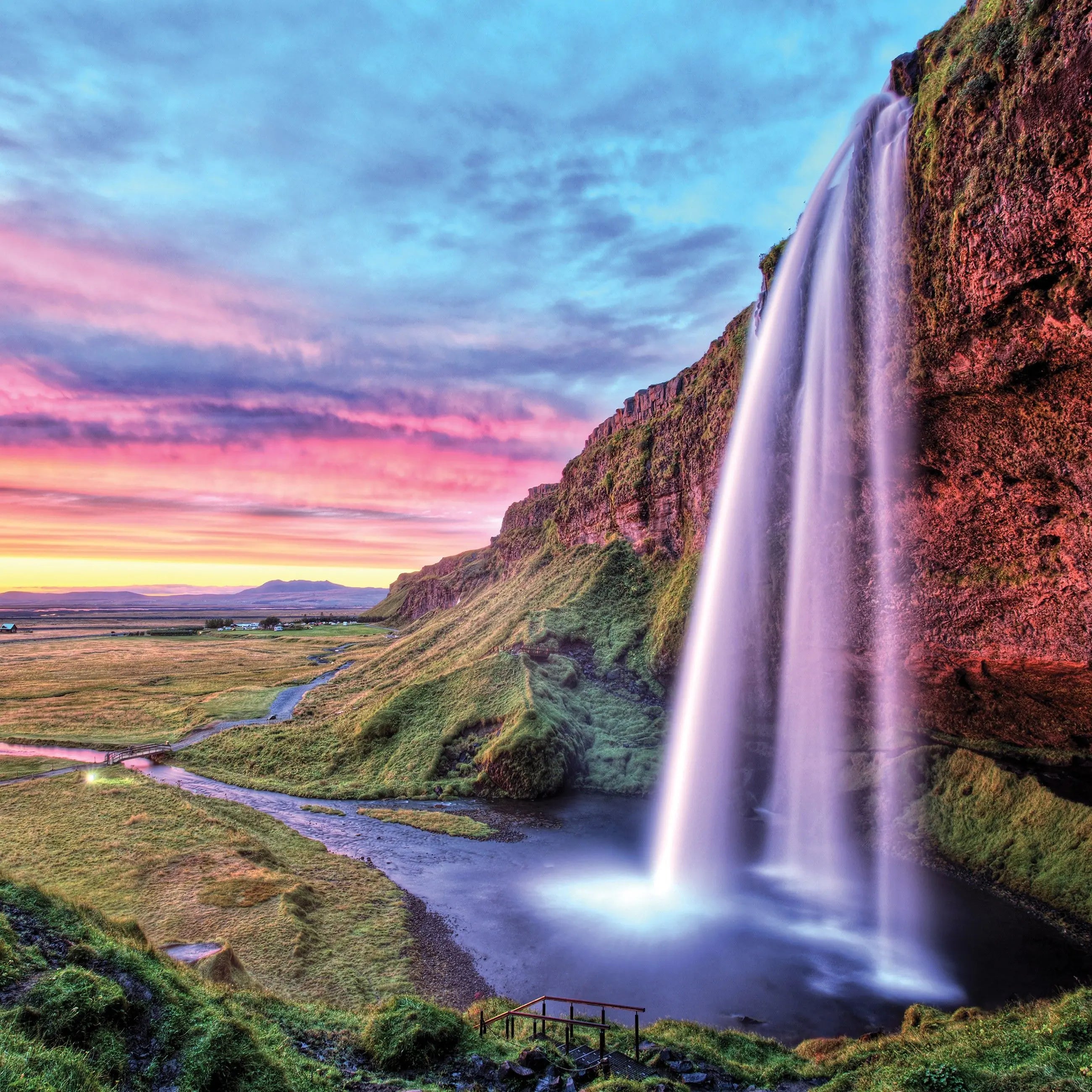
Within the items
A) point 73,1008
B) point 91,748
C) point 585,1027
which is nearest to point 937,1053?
point 585,1027

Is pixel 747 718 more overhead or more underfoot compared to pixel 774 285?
more underfoot

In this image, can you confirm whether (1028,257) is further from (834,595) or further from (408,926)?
(408,926)

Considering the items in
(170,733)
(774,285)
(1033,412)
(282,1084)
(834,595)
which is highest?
(774,285)

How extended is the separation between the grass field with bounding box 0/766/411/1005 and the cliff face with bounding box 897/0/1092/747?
995 inches

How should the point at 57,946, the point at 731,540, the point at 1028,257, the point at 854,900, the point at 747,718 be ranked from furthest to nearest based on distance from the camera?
the point at 747,718 → the point at 731,540 → the point at 854,900 → the point at 1028,257 → the point at 57,946

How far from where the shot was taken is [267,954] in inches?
750

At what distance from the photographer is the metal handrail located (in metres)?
14.0

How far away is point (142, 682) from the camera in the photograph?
83.8m

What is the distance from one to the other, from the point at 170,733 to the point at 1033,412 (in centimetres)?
6299

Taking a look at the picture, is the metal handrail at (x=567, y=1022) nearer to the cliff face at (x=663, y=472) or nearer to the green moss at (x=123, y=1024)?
the green moss at (x=123, y=1024)

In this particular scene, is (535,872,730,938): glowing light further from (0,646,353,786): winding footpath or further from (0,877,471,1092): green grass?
(0,646,353,786): winding footpath

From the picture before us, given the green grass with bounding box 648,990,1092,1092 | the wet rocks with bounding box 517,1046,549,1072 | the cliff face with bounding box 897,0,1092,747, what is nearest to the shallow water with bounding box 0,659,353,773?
the wet rocks with bounding box 517,1046,549,1072

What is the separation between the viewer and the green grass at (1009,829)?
2383 centimetres

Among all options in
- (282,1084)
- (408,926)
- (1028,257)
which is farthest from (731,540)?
(282,1084)
